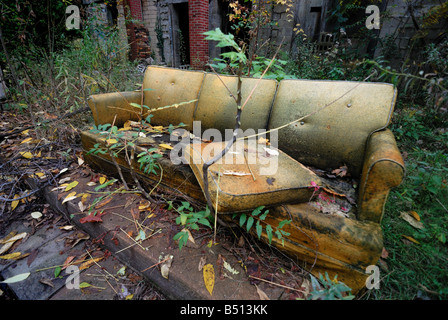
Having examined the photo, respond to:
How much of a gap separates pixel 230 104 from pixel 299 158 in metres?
0.78

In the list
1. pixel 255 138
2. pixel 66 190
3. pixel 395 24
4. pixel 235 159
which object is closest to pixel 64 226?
pixel 66 190

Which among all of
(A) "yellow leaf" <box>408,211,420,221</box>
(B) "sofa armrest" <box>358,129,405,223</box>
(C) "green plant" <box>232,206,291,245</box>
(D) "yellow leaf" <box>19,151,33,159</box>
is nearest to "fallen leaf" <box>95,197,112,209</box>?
(C) "green plant" <box>232,206,291,245</box>

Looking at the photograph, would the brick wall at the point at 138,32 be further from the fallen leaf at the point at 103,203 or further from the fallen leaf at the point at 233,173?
the fallen leaf at the point at 233,173

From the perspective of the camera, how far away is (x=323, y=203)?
129 cm

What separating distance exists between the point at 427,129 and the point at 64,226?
14.4 ft

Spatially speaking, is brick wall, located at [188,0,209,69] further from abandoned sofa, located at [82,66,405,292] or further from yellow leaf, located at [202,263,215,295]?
yellow leaf, located at [202,263,215,295]

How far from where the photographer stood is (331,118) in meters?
1.59

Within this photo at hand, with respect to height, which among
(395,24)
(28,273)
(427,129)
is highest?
(395,24)

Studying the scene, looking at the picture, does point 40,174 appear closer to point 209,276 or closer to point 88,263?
point 88,263

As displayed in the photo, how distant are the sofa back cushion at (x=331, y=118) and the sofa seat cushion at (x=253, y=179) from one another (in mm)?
331

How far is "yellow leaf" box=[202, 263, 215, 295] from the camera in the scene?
1160 millimetres

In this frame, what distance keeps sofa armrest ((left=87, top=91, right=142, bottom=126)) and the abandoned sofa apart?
1cm

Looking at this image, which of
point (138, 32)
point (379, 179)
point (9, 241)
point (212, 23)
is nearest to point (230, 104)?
point (379, 179)

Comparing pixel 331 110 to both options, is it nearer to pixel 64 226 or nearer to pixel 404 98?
pixel 64 226
